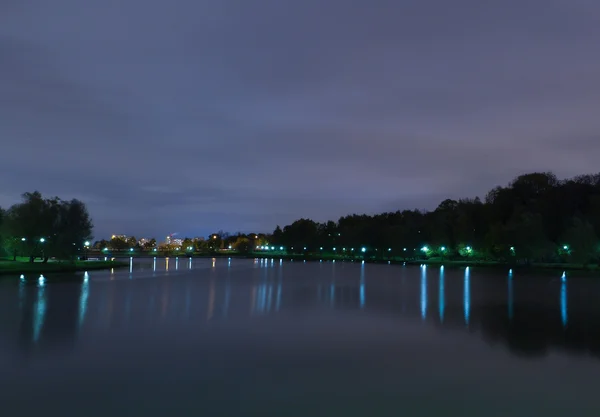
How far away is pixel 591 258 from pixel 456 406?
56641 mm

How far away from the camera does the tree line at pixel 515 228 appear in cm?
5916

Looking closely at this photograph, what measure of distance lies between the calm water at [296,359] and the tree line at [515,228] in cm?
4237

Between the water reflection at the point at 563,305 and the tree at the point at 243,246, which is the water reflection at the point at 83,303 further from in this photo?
the tree at the point at 243,246

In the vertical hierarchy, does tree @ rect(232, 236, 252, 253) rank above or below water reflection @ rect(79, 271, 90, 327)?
above

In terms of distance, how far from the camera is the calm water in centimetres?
812

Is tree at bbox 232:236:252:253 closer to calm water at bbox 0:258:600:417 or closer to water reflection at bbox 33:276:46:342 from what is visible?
water reflection at bbox 33:276:46:342

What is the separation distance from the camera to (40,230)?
49.5 m

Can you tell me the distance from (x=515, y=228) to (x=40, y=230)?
53066 mm

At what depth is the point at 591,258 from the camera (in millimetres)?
56156

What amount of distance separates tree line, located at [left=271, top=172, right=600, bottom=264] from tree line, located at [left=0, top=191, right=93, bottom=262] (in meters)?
50.1

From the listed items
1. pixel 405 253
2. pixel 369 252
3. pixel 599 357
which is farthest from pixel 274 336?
pixel 369 252

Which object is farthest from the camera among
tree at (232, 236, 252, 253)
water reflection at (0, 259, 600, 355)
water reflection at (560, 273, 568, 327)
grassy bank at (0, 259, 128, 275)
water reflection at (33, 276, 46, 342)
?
tree at (232, 236, 252, 253)

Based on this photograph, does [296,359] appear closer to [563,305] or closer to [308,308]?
[308,308]

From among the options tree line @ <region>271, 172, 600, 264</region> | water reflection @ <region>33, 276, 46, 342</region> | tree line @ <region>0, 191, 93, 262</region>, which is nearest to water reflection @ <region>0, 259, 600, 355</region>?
water reflection @ <region>33, 276, 46, 342</region>
